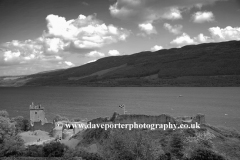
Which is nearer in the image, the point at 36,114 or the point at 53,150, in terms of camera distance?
the point at 53,150

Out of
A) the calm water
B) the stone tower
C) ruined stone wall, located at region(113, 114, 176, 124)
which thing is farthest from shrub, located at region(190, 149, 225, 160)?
the calm water

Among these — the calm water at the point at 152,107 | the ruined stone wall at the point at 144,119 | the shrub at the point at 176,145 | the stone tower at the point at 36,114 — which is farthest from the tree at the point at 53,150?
the calm water at the point at 152,107

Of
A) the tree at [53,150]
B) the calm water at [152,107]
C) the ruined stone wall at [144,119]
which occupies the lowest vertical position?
the calm water at [152,107]

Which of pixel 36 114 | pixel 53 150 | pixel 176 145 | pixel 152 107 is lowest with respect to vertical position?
pixel 152 107

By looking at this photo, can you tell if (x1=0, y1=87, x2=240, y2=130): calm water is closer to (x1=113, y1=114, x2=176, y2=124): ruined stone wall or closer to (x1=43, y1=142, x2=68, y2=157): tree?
(x1=113, y1=114, x2=176, y2=124): ruined stone wall

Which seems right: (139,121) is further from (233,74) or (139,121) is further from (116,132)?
(233,74)

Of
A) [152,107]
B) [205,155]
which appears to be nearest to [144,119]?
[205,155]

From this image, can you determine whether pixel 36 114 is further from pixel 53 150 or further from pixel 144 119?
pixel 144 119

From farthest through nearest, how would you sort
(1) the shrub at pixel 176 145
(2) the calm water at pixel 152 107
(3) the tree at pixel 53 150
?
(2) the calm water at pixel 152 107
(3) the tree at pixel 53 150
(1) the shrub at pixel 176 145

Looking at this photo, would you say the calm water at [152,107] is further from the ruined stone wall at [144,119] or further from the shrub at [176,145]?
the shrub at [176,145]

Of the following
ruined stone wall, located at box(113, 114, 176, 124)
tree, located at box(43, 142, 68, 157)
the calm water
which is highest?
ruined stone wall, located at box(113, 114, 176, 124)

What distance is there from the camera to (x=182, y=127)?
85.3 ft

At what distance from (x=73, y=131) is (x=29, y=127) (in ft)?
51.8

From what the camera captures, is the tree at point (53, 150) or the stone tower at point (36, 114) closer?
the tree at point (53, 150)
